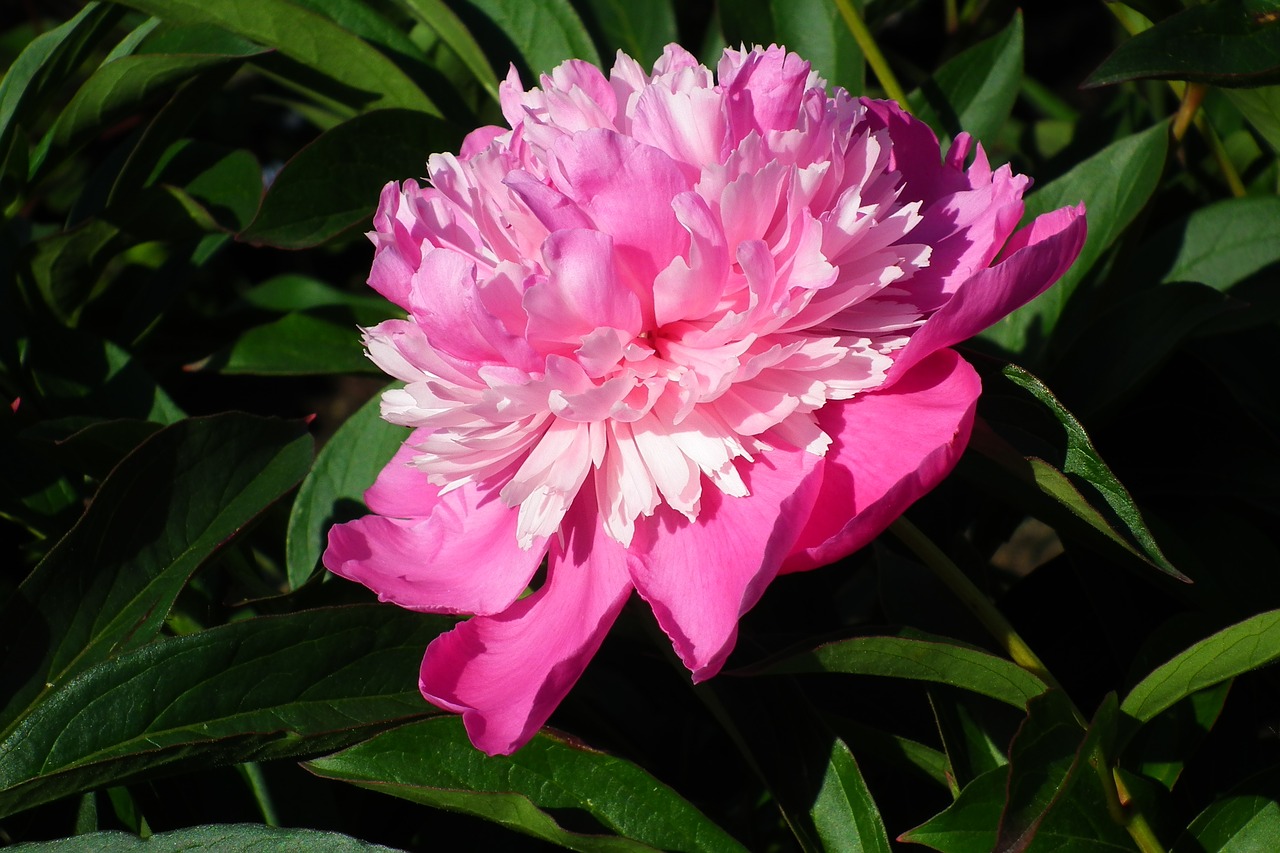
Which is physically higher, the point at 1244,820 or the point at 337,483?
the point at 337,483

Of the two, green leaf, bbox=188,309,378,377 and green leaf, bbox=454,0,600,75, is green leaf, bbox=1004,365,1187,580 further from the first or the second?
green leaf, bbox=188,309,378,377

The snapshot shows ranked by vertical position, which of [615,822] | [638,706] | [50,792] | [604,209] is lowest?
[638,706]

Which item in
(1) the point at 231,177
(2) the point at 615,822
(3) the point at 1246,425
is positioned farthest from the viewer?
(1) the point at 231,177

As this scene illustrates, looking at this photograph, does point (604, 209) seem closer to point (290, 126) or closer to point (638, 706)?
point (638, 706)

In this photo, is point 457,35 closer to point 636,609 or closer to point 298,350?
point 298,350

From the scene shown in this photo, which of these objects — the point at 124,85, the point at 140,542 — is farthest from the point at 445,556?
the point at 124,85

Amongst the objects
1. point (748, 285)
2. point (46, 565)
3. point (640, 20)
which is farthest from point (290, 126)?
point (748, 285)
